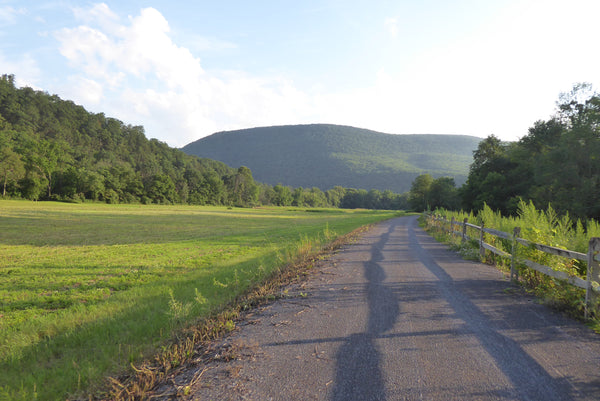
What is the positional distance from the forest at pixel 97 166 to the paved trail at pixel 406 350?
75913 mm

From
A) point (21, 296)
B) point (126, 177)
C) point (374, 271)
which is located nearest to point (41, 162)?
point (126, 177)

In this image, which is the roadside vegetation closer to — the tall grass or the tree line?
the tall grass

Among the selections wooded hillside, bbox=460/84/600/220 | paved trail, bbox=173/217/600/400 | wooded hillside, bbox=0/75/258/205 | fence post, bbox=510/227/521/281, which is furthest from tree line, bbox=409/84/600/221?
wooded hillside, bbox=0/75/258/205

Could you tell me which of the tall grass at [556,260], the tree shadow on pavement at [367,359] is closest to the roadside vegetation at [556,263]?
the tall grass at [556,260]

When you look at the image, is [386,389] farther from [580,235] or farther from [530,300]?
[580,235]

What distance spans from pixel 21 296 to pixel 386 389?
8.24 m

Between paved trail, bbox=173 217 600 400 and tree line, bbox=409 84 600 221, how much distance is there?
39.6 feet

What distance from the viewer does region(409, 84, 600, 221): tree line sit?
24625 mm

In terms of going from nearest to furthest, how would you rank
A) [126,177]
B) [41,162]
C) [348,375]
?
1. [348,375]
2. [41,162]
3. [126,177]

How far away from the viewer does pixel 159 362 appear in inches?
139

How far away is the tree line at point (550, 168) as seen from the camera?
24.6m

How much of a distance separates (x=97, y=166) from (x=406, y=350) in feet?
332

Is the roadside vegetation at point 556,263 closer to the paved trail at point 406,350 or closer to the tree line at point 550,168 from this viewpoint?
the paved trail at point 406,350

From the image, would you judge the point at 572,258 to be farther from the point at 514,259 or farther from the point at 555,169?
the point at 555,169
